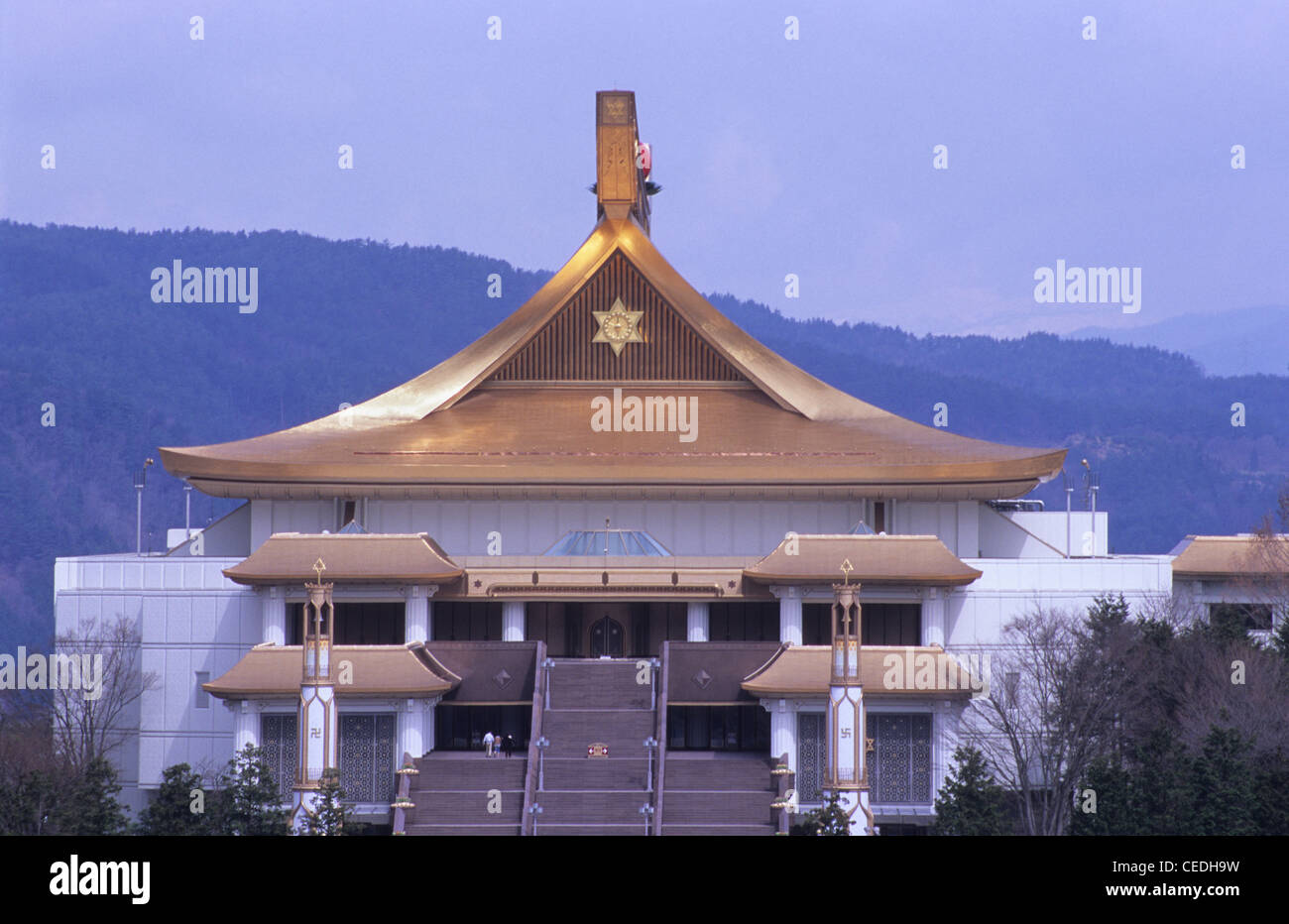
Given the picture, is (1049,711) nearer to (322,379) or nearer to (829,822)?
(829,822)

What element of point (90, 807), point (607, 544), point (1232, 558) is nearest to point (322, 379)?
point (1232, 558)

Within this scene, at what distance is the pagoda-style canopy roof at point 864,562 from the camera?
1184 inches

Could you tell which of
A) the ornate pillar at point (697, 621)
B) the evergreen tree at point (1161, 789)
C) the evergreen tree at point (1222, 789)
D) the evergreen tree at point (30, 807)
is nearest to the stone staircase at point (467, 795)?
the evergreen tree at point (30, 807)

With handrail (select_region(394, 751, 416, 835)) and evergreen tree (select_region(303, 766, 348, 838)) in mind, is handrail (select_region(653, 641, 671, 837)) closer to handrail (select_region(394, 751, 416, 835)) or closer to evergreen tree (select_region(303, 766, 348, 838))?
handrail (select_region(394, 751, 416, 835))

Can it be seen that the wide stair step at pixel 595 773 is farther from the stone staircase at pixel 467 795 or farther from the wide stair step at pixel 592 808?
the stone staircase at pixel 467 795

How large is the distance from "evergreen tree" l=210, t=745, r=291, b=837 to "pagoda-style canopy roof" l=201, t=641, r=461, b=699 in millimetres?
2331

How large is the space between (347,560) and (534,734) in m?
5.38

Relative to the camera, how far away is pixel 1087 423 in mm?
146750

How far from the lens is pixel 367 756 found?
27859mm

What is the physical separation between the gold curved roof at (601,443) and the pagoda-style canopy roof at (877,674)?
530 centimetres

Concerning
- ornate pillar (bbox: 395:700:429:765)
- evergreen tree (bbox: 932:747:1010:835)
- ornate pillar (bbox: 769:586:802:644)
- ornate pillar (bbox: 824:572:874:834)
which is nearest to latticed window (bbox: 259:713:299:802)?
ornate pillar (bbox: 395:700:429:765)

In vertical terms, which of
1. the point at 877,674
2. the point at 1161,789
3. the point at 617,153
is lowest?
the point at 1161,789

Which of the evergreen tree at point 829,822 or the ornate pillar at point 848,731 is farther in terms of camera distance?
the ornate pillar at point 848,731
